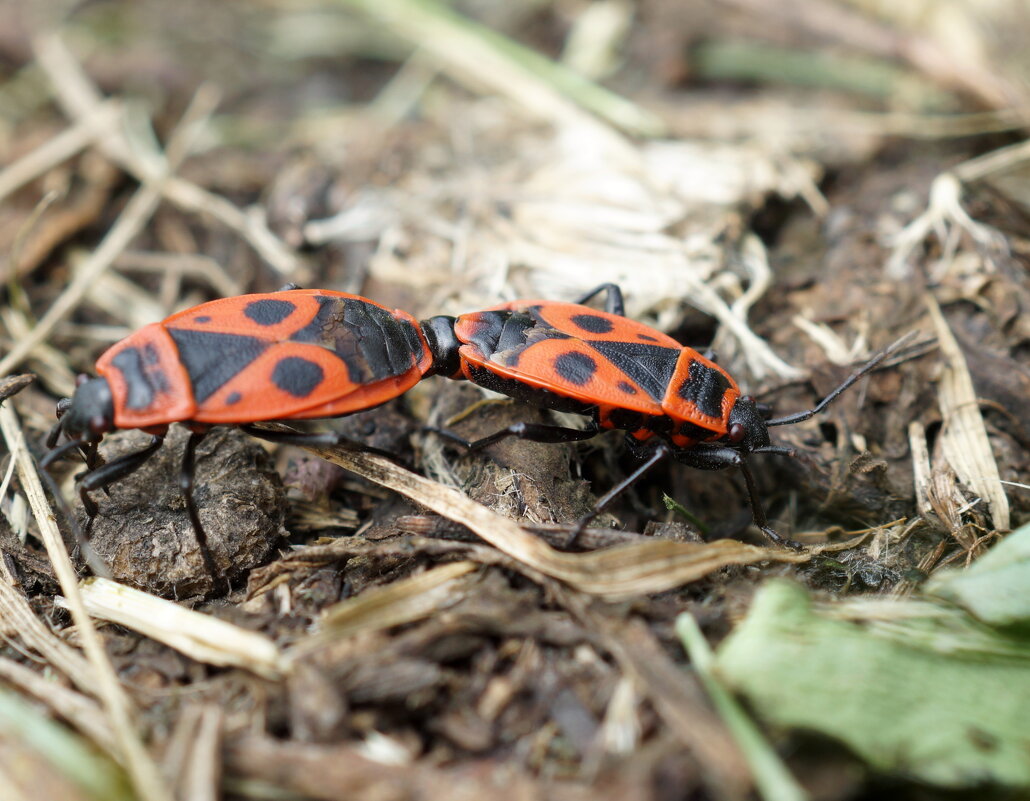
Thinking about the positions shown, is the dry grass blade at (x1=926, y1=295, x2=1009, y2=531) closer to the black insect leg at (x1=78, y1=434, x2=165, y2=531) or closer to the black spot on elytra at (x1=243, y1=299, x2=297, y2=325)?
the black spot on elytra at (x1=243, y1=299, x2=297, y2=325)

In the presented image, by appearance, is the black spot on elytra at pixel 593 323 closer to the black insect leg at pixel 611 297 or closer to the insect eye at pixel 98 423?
the black insect leg at pixel 611 297

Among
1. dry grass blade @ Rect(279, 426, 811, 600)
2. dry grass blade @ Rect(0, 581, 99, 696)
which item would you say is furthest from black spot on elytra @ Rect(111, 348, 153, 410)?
dry grass blade @ Rect(279, 426, 811, 600)

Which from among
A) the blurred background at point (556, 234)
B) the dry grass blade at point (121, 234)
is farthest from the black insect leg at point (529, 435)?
the dry grass blade at point (121, 234)

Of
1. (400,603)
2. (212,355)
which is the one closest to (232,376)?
(212,355)

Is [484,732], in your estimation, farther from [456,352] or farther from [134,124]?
[134,124]

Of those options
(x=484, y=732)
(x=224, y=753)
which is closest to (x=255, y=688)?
(x=224, y=753)
